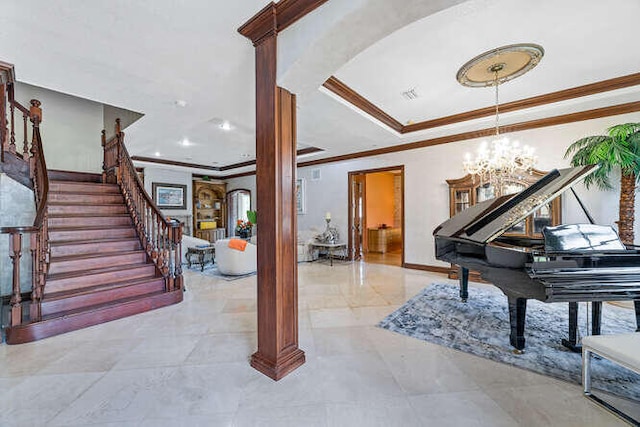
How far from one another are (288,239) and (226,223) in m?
8.60

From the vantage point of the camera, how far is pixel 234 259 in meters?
4.87

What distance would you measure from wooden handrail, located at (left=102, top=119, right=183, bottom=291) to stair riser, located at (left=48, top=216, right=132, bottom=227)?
162 mm

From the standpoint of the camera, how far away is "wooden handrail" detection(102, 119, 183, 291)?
3.60 m

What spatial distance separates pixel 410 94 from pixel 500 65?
99 centimetres

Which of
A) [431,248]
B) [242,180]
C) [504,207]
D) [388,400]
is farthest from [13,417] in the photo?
[242,180]

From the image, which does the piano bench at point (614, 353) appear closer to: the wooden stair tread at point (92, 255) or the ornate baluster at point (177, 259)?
the ornate baluster at point (177, 259)

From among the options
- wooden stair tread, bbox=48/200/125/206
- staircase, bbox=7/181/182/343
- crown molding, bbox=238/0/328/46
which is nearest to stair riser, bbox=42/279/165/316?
staircase, bbox=7/181/182/343

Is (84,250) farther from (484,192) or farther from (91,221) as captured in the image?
(484,192)

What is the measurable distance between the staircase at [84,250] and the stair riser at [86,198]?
0.01 m

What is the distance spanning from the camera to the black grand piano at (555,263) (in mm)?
1954

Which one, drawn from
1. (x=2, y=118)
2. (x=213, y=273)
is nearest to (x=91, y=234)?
(x=2, y=118)

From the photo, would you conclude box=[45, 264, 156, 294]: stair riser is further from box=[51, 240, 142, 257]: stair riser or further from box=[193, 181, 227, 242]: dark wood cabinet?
box=[193, 181, 227, 242]: dark wood cabinet

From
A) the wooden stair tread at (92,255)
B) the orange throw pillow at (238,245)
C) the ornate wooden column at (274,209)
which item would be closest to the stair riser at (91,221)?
the wooden stair tread at (92,255)

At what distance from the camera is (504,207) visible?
272cm
